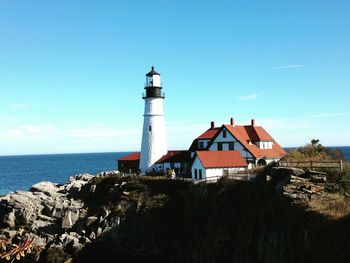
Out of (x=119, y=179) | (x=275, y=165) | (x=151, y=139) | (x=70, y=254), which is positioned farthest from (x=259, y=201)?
(x=151, y=139)

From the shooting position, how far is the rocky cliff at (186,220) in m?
21.5

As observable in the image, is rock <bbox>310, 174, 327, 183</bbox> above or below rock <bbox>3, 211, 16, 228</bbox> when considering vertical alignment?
above

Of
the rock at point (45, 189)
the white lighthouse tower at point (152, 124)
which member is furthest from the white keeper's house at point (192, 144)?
the rock at point (45, 189)

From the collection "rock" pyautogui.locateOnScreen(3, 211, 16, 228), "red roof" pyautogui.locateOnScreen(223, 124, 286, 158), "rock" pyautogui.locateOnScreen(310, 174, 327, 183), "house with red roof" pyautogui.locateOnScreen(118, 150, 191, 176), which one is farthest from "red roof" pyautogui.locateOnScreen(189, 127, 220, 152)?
"rock" pyautogui.locateOnScreen(310, 174, 327, 183)

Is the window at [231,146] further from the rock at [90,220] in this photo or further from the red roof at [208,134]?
the rock at [90,220]

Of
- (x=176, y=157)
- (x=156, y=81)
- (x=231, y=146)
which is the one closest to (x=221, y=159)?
(x=231, y=146)

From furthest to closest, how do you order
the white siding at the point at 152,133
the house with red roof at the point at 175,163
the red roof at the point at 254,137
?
the white siding at the point at 152,133 < the house with red roof at the point at 175,163 < the red roof at the point at 254,137

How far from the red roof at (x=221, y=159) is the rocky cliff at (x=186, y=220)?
3.24 metres

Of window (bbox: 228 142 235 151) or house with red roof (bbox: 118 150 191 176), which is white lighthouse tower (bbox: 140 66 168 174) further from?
window (bbox: 228 142 235 151)

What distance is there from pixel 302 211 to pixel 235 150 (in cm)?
2270

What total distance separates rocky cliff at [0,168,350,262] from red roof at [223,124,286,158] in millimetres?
10285

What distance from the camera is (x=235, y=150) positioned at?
4494 cm

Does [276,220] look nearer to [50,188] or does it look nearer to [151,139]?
[151,139]

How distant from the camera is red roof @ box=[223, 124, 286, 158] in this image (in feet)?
149
